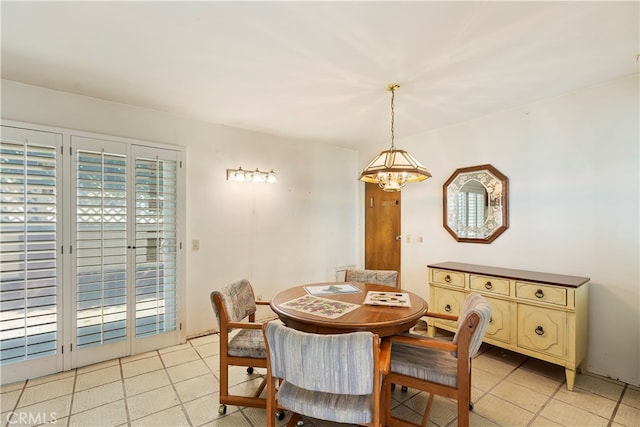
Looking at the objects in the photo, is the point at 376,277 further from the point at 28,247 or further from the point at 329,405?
the point at 28,247

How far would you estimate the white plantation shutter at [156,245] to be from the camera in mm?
3002

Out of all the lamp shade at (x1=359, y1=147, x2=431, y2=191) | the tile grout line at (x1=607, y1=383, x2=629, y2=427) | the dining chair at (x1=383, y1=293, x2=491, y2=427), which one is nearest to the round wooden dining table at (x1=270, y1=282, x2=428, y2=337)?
the dining chair at (x1=383, y1=293, x2=491, y2=427)

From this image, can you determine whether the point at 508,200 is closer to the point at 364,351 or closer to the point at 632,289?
the point at 632,289

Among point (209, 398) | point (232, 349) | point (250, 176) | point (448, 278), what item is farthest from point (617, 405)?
point (250, 176)

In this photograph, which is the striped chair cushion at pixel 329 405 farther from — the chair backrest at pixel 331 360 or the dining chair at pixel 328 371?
the chair backrest at pixel 331 360

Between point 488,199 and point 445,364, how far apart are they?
2064 mm

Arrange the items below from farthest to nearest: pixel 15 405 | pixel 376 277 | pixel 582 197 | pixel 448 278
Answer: pixel 448 278 < pixel 376 277 < pixel 582 197 < pixel 15 405

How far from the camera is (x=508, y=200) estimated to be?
3.14 m

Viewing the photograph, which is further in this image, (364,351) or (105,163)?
(105,163)

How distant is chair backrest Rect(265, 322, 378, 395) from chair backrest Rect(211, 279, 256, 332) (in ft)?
2.75

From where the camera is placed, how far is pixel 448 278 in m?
3.13

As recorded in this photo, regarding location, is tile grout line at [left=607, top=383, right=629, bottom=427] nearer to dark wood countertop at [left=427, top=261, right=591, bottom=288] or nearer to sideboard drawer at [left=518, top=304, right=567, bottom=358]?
sideboard drawer at [left=518, top=304, right=567, bottom=358]

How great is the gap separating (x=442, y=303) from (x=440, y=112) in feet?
6.59

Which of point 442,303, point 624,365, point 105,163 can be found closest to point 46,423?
point 105,163
